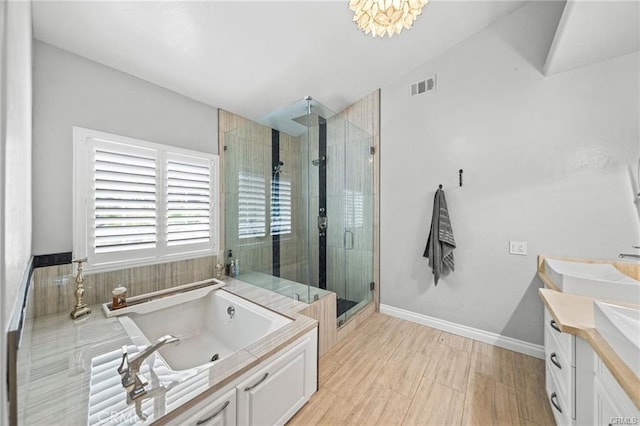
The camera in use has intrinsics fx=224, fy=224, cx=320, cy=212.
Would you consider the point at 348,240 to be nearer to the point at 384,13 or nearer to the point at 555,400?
the point at 555,400

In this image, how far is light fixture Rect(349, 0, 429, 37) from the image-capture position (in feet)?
4.17

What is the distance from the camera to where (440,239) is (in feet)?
7.85

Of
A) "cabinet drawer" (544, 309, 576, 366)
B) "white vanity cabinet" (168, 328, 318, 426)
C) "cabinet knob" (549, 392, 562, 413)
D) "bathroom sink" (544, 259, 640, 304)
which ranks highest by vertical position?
"bathroom sink" (544, 259, 640, 304)

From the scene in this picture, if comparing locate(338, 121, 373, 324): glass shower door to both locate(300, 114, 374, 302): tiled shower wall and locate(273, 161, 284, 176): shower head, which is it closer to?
locate(300, 114, 374, 302): tiled shower wall

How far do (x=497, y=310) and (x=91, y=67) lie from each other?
13.6 feet

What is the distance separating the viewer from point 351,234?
2.83 meters

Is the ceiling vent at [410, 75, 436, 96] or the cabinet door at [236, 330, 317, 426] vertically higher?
the ceiling vent at [410, 75, 436, 96]

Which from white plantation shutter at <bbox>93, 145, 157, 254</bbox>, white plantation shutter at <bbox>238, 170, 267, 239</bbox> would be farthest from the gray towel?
white plantation shutter at <bbox>93, 145, 157, 254</bbox>

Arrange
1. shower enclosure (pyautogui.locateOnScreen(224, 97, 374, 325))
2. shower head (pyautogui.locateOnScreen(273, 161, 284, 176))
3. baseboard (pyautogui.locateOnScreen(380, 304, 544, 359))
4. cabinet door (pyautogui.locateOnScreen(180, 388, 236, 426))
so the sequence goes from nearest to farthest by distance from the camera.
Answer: cabinet door (pyautogui.locateOnScreen(180, 388, 236, 426))
baseboard (pyautogui.locateOnScreen(380, 304, 544, 359))
shower enclosure (pyautogui.locateOnScreen(224, 97, 374, 325))
shower head (pyautogui.locateOnScreen(273, 161, 284, 176))

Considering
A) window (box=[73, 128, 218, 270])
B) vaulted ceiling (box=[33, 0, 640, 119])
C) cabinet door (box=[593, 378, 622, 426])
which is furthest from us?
window (box=[73, 128, 218, 270])

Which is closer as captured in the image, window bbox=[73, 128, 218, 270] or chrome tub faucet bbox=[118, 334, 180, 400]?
chrome tub faucet bbox=[118, 334, 180, 400]

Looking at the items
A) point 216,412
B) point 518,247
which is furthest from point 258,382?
point 518,247

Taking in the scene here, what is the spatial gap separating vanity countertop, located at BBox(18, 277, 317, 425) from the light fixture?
1972 mm

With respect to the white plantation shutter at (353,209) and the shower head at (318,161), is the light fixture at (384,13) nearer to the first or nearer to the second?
the shower head at (318,161)
